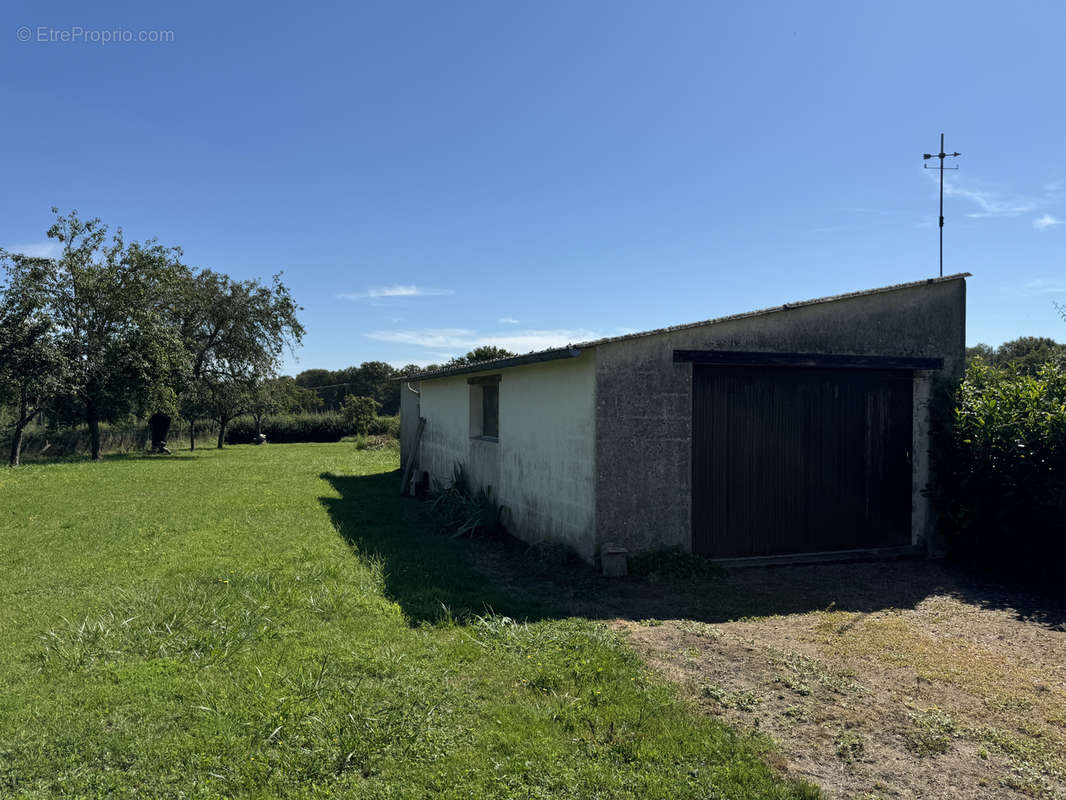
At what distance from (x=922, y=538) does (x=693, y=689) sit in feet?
18.4

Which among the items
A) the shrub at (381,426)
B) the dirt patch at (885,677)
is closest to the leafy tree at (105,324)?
the shrub at (381,426)

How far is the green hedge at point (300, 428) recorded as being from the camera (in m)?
36.1

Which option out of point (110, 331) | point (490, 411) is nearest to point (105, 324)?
point (110, 331)

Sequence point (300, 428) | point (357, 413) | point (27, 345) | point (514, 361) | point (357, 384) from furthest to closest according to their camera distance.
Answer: point (357, 384), point (357, 413), point (300, 428), point (27, 345), point (514, 361)

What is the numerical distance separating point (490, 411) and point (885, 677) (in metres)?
7.85

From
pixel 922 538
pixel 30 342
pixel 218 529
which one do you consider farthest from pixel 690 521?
pixel 30 342

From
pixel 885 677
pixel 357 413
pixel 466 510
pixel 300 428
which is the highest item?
pixel 357 413

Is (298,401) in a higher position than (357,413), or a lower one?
higher

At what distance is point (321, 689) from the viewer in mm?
4133

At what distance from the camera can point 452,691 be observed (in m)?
4.14

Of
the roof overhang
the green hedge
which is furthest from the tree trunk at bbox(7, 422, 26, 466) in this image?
the roof overhang

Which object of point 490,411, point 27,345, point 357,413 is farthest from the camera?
point 357,413

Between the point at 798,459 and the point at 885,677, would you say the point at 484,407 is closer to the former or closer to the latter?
the point at 798,459

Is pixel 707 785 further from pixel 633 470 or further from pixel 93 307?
pixel 93 307
